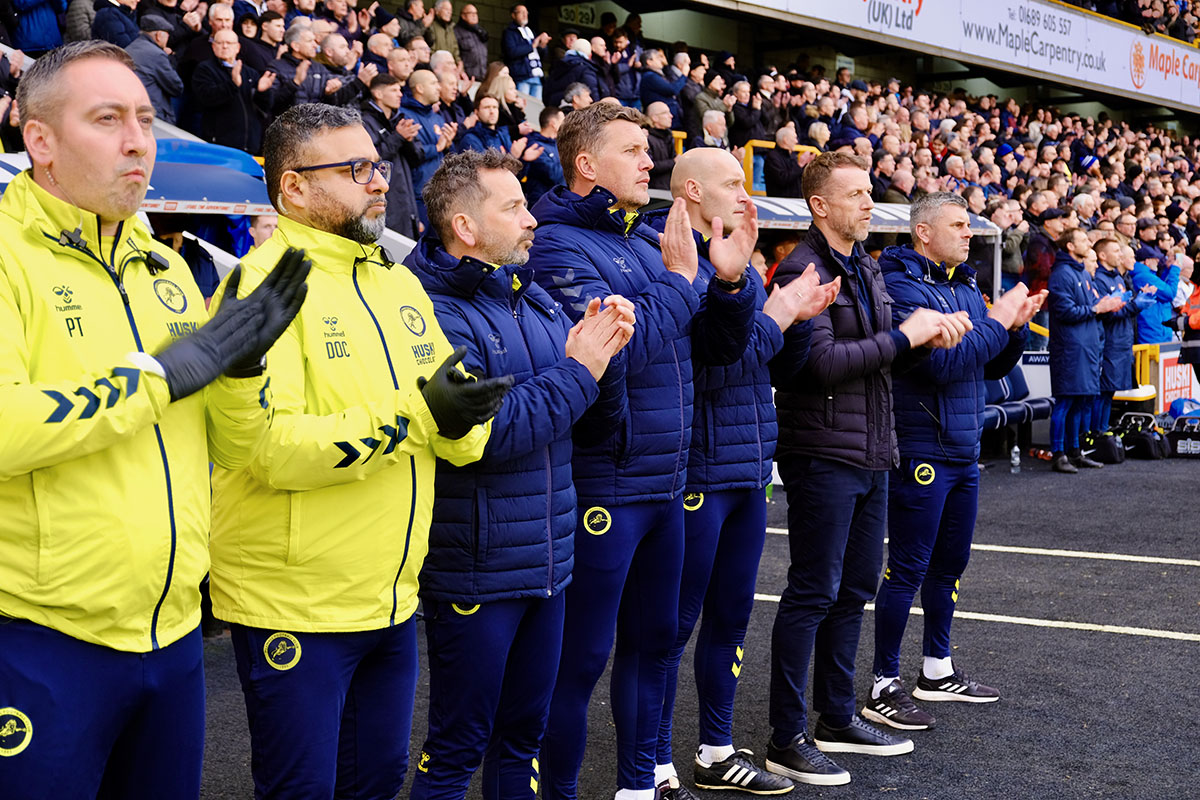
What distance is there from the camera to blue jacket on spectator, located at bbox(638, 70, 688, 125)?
1449 centimetres

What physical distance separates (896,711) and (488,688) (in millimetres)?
2344

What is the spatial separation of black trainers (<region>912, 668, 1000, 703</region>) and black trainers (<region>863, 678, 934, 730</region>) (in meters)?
0.20

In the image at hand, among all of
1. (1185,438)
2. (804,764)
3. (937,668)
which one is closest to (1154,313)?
(1185,438)

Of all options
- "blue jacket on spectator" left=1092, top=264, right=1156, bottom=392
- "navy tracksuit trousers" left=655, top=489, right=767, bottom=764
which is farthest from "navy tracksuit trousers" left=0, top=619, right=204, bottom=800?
"blue jacket on spectator" left=1092, top=264, right=1156, bottom=392

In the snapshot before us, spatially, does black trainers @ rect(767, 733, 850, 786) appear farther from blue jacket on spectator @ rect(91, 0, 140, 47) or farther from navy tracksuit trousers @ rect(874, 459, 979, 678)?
blue jacket on spectator @ rect(91, 0, 140, 47)

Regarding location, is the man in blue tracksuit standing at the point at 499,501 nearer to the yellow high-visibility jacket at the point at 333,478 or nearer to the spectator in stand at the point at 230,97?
the yellow high-visibility jacket at the point at 333,478

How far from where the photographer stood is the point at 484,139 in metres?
10.4

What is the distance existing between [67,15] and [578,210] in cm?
673

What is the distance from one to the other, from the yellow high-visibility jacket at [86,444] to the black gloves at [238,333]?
0.15ft

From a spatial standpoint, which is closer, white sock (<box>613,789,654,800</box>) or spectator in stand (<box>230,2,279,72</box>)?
white sock (<box>613,789,654,800</box>)

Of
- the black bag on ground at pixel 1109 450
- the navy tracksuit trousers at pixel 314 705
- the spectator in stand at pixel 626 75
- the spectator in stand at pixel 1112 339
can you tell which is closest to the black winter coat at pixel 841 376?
the navy tracksuit trousers at pixel 314 705

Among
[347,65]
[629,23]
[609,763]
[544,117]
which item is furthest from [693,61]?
[609,763]

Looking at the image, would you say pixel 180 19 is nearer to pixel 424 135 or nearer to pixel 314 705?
pixel 424 135

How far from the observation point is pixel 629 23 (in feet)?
56.6
